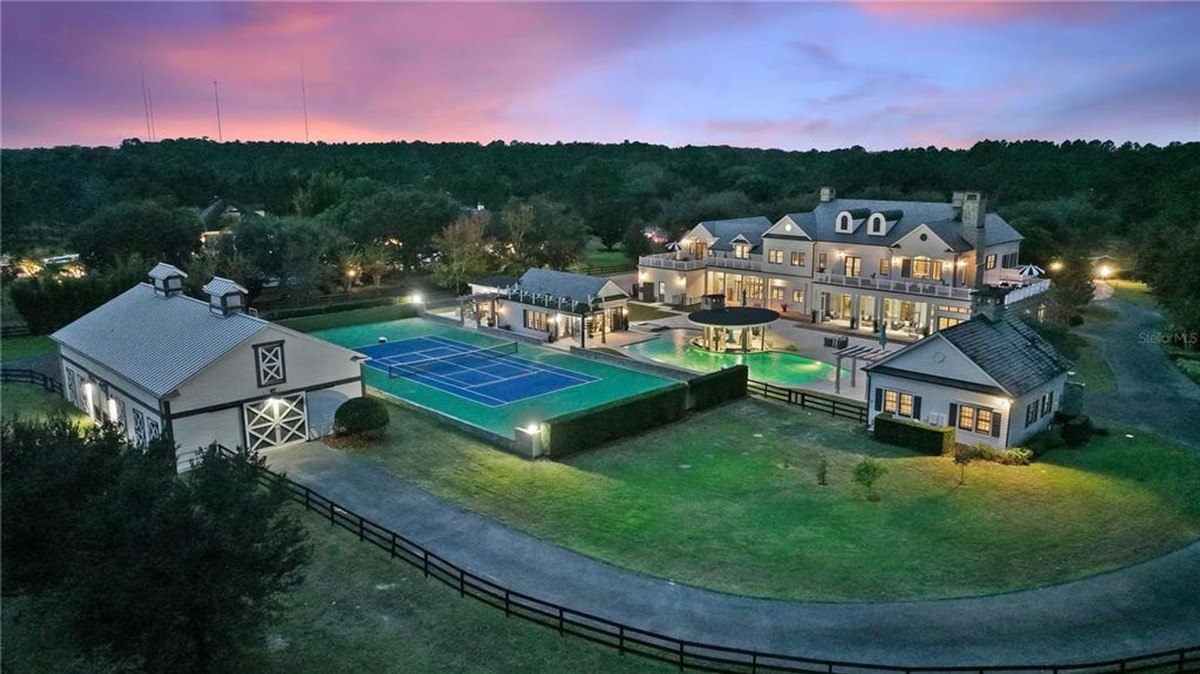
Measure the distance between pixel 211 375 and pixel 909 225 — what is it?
1785 inches

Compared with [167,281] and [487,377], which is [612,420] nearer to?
[487,377]

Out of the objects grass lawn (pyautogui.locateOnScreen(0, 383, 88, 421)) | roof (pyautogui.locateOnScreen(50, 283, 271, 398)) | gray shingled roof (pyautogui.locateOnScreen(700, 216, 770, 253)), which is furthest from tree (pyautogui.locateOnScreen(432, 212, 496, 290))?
grass lawn (pyautogui.locateOnScreen(0, 383, 88, 421))

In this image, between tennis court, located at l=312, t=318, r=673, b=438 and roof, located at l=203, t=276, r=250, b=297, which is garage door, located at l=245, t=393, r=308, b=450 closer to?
roof, located at l=203, t=276, r=250, b=297

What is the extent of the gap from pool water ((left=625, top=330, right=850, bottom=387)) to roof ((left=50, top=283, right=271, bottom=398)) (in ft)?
80.5

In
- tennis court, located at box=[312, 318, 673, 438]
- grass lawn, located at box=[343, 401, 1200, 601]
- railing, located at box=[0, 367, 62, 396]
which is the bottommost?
grass lawn, located at box=[343, 401, 1200, 601]

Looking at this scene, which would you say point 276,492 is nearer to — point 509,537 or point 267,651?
point 267,651

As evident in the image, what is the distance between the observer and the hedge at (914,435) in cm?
3059

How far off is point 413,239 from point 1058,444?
190ft

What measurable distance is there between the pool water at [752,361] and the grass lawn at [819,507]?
382 inches

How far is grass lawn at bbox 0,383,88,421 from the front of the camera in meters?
36.2

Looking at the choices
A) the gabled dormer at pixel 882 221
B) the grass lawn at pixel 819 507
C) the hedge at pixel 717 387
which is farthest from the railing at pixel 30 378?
the gabled dormer at pixel 882 221

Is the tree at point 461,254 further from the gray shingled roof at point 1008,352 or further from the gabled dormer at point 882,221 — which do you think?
the gray shingled roof at point 1008,352

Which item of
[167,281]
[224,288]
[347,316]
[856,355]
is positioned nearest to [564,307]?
[856,355]

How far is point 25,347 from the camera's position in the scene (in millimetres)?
51031
